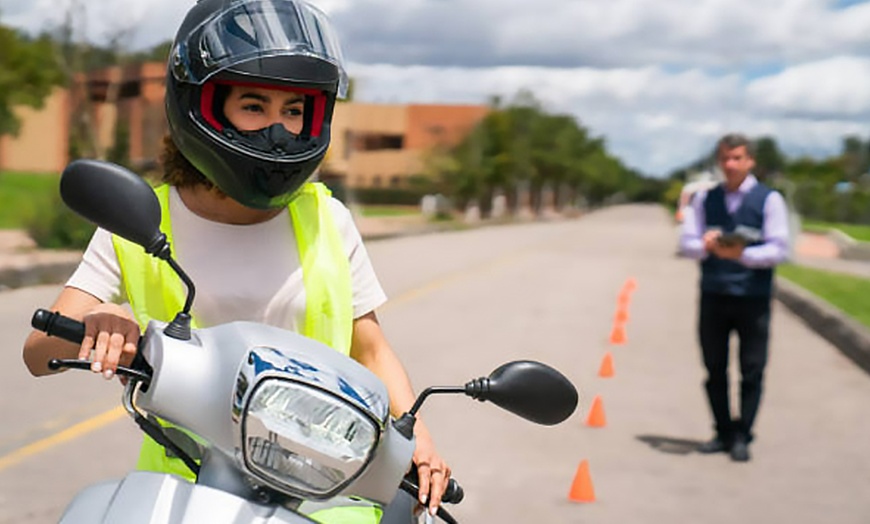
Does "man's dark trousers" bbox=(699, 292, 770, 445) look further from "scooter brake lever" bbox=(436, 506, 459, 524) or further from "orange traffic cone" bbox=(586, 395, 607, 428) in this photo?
"scooter brake lever" bbox=(436, 506, 459, 524)

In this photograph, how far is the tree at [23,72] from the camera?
31156mm

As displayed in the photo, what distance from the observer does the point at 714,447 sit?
8.30 meters

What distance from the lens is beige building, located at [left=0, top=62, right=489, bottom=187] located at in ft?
87.7

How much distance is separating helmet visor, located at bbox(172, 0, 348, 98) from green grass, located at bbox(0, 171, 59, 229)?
3.43 metres

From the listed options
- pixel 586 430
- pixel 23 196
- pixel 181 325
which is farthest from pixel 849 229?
pixel 181 325

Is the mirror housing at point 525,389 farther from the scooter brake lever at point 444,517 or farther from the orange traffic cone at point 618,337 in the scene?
the orange traffic cone at point 618,337

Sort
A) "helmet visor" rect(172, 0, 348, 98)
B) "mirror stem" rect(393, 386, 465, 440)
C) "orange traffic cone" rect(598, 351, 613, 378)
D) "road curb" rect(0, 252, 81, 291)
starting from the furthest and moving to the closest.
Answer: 1. "road curb" rect(0, 252, 81, 291)
2. "orange traffic cone" rect(598, 351, 613, 378)
3. "helmet visor" rect(172, 0, 348, 98)
4. "mirror stem" rect(393, 386, 465, 440)

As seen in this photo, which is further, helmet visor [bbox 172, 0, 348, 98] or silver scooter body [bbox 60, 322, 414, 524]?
helmet visor [bbox 172, 0, 348, 98]

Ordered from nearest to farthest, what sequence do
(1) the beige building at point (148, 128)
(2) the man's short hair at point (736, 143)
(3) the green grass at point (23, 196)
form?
(2) the man's short hair at point (736, 143)
(3) the green grass at point (23, 196)
(1) the beige building at point (148, 128)

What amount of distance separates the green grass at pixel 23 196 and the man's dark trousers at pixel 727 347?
12.6ft

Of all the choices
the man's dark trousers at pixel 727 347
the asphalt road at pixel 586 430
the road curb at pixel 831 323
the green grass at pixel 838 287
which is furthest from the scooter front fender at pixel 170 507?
the green grass at pixel 838 287

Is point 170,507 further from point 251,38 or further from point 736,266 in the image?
point 736,266

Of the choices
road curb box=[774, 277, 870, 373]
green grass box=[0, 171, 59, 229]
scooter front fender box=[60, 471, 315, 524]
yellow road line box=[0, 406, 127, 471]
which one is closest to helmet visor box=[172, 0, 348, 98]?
scooter front fender box=[60, 471, 315, 524]

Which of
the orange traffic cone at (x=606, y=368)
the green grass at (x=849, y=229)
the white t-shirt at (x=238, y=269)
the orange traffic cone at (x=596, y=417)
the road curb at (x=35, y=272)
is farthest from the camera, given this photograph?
the green grass at (x=849, y=229)
